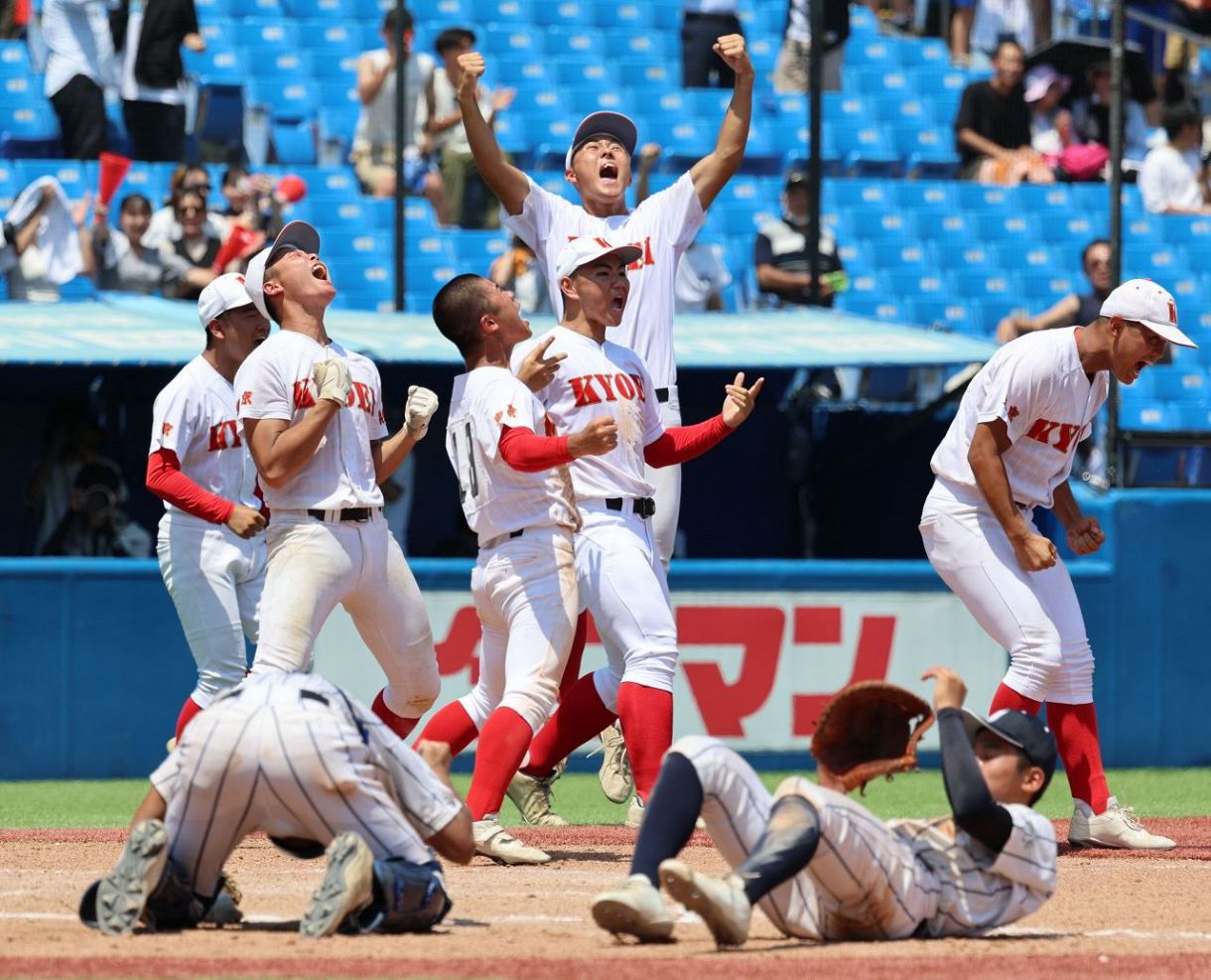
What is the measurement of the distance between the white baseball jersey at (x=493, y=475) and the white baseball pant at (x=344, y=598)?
317 millimetres

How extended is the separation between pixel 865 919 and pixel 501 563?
1.96 m

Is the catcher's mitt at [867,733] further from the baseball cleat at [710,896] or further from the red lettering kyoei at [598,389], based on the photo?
the red lettering kyoei at [598,389]

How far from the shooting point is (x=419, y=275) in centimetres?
1473

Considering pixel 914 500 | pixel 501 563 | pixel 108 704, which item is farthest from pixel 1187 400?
pixel 501 563

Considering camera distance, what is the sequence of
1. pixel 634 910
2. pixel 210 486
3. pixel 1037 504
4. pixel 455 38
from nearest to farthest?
pixel 634 910 < pixel 1037 504 < pixel 210 486 < pixel 455 38

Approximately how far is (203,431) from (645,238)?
171 centimetres

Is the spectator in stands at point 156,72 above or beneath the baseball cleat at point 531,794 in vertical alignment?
above

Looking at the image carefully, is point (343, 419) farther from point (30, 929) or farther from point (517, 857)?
point (30, 929)

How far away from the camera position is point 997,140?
17641 millimetres

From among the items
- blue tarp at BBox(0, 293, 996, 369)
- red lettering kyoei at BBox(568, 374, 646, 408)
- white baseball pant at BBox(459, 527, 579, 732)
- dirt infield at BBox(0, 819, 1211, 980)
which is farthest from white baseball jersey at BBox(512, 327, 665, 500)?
blue tarp at BBox(0, 293, 996, 369)

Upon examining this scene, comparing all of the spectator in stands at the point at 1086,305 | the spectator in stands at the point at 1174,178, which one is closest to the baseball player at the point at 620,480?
the spectator in stands at the point at 1086,305

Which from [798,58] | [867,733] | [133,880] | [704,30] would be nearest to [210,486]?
[133,880]

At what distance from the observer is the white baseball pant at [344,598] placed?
641cm

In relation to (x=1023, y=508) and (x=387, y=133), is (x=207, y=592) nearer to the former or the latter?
(x=1023, y=508)
